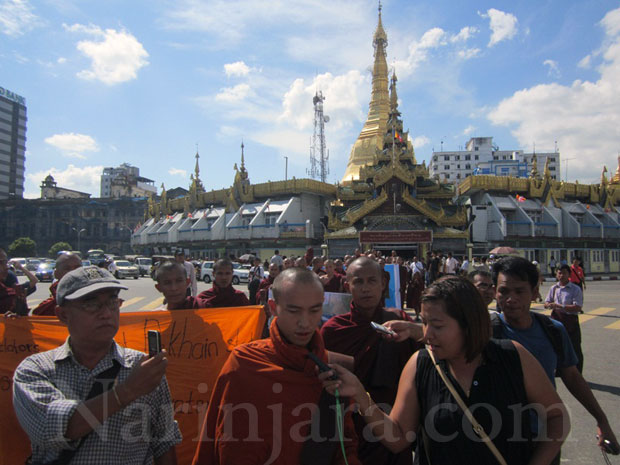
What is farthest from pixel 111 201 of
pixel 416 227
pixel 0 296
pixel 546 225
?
pixel 0 296

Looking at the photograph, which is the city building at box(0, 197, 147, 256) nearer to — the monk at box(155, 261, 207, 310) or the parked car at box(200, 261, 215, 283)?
the parked car at box(200, 261, 215, 283)

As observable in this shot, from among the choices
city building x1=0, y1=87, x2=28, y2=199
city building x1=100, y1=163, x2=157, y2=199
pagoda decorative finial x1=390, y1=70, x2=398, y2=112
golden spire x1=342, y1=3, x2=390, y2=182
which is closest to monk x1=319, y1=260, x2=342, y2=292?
pagoda decorative finial x1=390, y1=70, x2=398, y2=112

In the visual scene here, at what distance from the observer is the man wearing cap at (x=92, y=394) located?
6.08 ft

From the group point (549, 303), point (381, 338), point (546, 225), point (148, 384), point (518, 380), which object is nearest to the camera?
point (148, 384)

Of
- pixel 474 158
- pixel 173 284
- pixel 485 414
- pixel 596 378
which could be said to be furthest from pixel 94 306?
pixel 474 158

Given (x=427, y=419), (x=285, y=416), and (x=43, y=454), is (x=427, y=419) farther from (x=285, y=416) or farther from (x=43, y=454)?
(x=43, y=454)

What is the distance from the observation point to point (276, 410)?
2152 mm

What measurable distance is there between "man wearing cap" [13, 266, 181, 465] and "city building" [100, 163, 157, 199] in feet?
245

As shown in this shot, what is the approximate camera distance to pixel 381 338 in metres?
3.13

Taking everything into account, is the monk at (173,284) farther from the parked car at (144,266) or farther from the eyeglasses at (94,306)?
the parked car at (144,266)

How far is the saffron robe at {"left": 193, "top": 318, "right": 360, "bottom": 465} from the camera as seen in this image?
6.99 feet

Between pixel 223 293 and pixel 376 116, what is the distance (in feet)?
141

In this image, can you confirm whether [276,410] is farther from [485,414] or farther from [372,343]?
[372,343]

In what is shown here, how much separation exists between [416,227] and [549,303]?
77.4 ft
